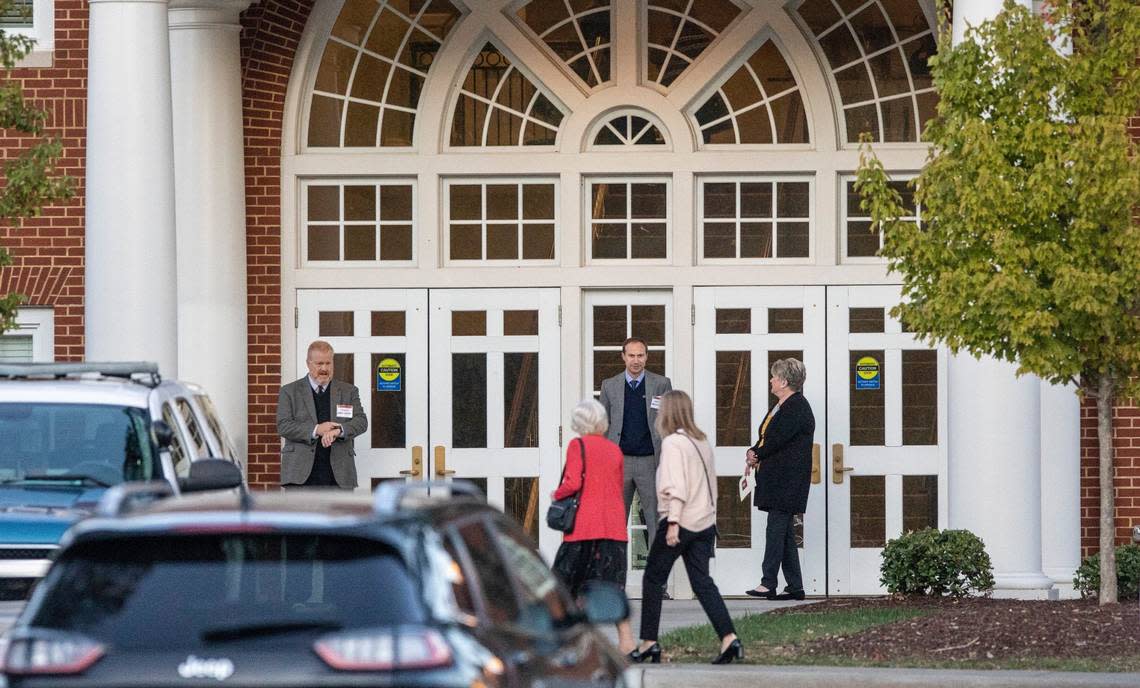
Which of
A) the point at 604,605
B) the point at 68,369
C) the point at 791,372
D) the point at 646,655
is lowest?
the point at 646,655

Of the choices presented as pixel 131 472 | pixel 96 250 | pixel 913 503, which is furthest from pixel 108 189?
pixel 913 503

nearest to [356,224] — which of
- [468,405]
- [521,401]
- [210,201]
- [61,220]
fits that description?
[210,201]

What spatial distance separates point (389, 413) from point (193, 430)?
590cm

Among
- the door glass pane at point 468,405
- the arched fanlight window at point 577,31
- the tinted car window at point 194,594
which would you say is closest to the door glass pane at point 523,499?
the door glass pane at point 468,405

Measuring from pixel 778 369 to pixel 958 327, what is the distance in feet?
9.21

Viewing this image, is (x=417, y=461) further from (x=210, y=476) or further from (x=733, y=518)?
(x=210, y=476)

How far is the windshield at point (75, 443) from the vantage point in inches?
359

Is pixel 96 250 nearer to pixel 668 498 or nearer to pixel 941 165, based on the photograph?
pixel 668 498

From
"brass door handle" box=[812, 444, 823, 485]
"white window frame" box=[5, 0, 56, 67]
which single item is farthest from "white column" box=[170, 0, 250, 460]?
"brass door handle" box=[812, 444, 823, 485]

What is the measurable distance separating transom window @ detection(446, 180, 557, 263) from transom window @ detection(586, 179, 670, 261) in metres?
0.37

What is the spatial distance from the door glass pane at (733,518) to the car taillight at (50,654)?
442 inches

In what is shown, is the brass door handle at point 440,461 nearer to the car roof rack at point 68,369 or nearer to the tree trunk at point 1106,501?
the tree trunk at point 1106,501

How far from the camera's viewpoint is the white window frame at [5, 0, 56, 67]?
1538 cm

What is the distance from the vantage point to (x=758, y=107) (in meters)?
15.9
